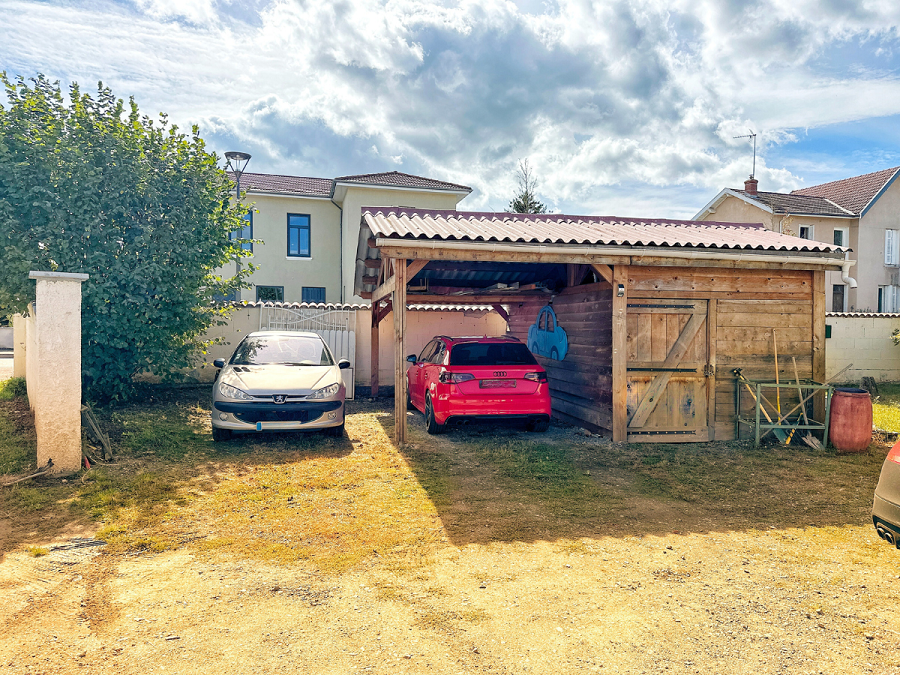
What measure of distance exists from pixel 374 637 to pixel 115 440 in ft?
20.7

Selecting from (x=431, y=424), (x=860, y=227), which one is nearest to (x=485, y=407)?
(x=431, y=424)

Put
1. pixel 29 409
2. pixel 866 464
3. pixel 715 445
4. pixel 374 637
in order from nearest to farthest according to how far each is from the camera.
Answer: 1. pixel 374 637
2. pixel 866 464
3. pixel 715 445
4. pixel 29 409

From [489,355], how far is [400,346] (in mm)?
1444

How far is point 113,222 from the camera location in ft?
32.8

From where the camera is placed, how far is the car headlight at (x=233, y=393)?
780 cm

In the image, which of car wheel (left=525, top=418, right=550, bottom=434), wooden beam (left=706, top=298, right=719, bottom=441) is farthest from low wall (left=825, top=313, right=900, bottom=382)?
car wheel (left=525, top=418, right=550, bottom=434)

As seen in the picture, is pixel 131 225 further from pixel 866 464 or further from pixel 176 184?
pixel 866 464

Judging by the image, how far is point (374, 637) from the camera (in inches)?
127

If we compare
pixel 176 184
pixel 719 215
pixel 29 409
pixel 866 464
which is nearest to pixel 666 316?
pixel 866 464

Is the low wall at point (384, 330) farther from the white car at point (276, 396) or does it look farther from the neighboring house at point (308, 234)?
the neighboring house at point (308, 234)

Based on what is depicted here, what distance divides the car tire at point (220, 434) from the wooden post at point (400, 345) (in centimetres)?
231

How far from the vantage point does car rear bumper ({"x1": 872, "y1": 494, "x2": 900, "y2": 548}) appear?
3680 mm

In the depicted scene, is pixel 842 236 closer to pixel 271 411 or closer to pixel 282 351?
pixel 282 351

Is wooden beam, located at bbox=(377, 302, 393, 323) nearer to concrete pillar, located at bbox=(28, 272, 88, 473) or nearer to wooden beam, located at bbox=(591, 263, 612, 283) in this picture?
wooden beam, located at bbox=(591, 263, 612, 283)
